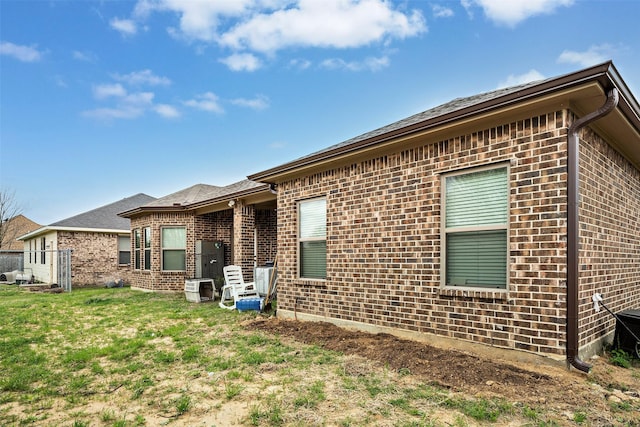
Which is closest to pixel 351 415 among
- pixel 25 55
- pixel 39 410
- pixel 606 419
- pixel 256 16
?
pixel 606 419

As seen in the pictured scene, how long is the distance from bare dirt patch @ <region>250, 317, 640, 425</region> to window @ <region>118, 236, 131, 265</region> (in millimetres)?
18343

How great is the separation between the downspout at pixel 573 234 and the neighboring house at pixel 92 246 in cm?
2056

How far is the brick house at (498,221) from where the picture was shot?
14.2ft

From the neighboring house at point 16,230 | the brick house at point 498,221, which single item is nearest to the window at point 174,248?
the brick house at point 498,221

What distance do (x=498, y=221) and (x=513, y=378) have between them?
5.97 feet

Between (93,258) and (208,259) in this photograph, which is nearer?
(208,259)

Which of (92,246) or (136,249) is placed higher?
(136,249)

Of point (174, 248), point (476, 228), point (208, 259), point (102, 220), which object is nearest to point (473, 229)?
point (476, 228)

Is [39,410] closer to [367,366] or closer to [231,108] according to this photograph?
[367,366]

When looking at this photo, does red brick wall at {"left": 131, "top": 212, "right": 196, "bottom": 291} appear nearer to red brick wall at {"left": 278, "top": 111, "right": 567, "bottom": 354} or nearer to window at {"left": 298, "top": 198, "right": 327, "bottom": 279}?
red brick wall at {"left": 278, "top": 111, "right": 567, "bottom": 354}

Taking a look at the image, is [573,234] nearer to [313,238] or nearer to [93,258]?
[313,238]

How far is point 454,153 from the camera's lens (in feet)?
17.5

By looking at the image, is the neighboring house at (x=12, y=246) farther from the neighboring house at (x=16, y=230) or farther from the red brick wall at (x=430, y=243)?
the red brick wall at (x=430, y=243)

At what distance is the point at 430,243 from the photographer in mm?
5555
